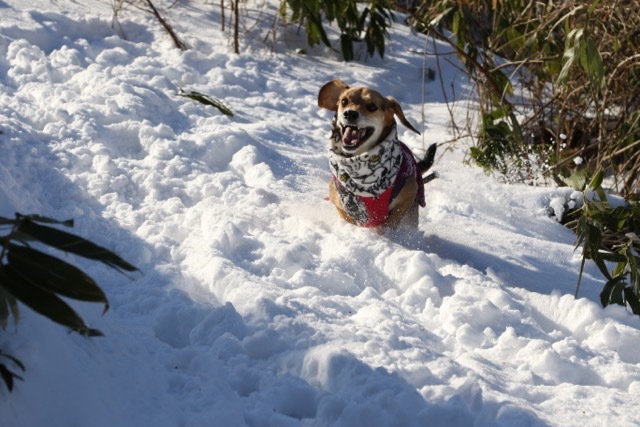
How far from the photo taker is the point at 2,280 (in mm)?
1890

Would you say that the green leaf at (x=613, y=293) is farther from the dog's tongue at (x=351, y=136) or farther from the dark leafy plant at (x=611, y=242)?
the dog's tongue at (x=351, y=136)

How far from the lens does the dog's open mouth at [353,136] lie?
4.04m

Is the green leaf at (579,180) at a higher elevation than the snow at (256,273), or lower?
higher

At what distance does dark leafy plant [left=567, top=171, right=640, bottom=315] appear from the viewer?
359 cm

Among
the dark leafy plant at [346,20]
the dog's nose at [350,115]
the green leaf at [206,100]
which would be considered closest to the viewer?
the dog's nose at [350,115]

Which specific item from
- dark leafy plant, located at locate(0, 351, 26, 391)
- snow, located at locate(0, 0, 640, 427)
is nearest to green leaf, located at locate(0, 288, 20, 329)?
dark leafy plant, located at locate(0, 351, 26, 391)

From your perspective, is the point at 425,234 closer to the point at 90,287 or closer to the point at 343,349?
the point at 343,349

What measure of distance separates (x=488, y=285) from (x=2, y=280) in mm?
2251

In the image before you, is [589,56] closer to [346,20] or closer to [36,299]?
[346,20]

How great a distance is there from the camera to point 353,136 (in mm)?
4047

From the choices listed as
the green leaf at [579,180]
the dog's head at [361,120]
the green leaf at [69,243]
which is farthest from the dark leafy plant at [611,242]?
the green leaf at [69,243]

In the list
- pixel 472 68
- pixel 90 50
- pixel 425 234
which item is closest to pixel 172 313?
pixel 425 234

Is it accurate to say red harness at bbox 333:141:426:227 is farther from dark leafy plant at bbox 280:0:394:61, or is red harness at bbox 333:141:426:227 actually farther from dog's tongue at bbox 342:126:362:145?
dark leafy plant at bbox 280:0:394:61

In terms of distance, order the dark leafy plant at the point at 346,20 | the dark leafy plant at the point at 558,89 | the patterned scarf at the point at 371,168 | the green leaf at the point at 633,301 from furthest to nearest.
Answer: the dark leafy plant at the point at 346,20 → the dark leafy plant at the point at 558,89 → the patterned scarf at the point at 371,168 → the green leaf at the point at 633,301
